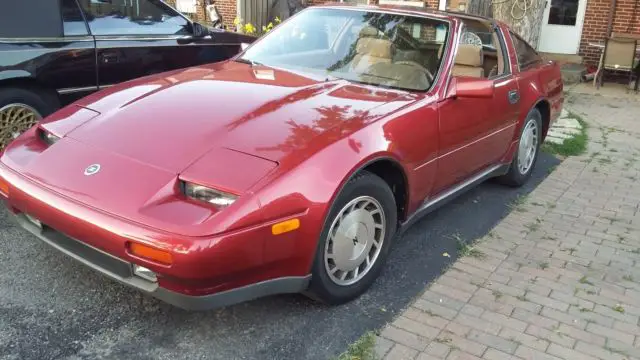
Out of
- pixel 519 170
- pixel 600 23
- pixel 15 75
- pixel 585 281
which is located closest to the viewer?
pixel 585 281

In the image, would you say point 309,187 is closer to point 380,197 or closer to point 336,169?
point 336,169

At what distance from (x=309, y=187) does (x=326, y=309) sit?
0.81 meters

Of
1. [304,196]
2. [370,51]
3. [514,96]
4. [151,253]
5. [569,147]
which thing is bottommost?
[569,147]

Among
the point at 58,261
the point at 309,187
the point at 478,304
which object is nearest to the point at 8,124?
the point at 58,261

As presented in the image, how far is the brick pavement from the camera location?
2.99 m

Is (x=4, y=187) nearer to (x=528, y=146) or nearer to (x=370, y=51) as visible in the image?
(x=370, y=51)

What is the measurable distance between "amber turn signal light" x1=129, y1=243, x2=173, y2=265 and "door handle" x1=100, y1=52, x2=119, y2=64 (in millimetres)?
3103

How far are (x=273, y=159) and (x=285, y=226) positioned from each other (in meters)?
0.32

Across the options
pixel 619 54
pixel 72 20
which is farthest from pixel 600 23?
pixel 72 20

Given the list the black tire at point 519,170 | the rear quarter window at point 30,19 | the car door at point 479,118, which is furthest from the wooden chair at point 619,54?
the rear quarter window at point 30,19

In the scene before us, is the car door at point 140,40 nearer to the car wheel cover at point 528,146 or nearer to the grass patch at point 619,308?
the car wheel cover at point 528,146

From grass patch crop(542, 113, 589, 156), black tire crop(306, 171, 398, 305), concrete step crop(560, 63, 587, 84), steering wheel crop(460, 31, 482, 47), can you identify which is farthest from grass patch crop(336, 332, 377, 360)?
concrete step crop(560, 63, 587, 84)

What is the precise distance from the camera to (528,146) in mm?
5418

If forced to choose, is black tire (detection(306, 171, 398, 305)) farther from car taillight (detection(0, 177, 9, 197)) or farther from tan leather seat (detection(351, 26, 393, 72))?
car taillight (detection(0, 177, 9, 197))
